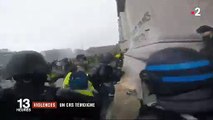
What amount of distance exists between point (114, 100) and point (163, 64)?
400 mm

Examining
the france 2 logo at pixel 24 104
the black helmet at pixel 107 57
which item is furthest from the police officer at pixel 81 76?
the france 2 logo at pixel 24 104

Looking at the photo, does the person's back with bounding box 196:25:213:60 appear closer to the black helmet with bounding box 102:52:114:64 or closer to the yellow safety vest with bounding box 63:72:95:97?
the black helmet with bounding box 102:52:114:64

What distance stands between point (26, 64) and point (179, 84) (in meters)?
1.04

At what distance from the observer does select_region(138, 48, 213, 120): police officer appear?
5.92 ft

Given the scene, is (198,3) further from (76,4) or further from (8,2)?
(8,2)

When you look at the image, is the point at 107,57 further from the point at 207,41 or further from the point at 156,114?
the point at 207,41

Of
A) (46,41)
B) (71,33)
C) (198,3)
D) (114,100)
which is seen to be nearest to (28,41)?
(46,41)

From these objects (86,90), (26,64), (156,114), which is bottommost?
(156,114)

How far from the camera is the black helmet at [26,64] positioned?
1947 mm

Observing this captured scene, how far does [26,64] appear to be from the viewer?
6.47ft

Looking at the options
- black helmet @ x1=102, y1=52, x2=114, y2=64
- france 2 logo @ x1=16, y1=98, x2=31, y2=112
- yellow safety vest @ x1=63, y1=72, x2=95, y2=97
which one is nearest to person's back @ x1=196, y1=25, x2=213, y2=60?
black helmet @ x1=102, y1=52, x2=114, y2=64

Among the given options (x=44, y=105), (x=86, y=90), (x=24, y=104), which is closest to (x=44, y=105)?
(x=44, y=105)

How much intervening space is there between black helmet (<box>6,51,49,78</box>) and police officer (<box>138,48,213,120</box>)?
70 centimetres

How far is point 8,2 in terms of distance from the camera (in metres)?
1.99
